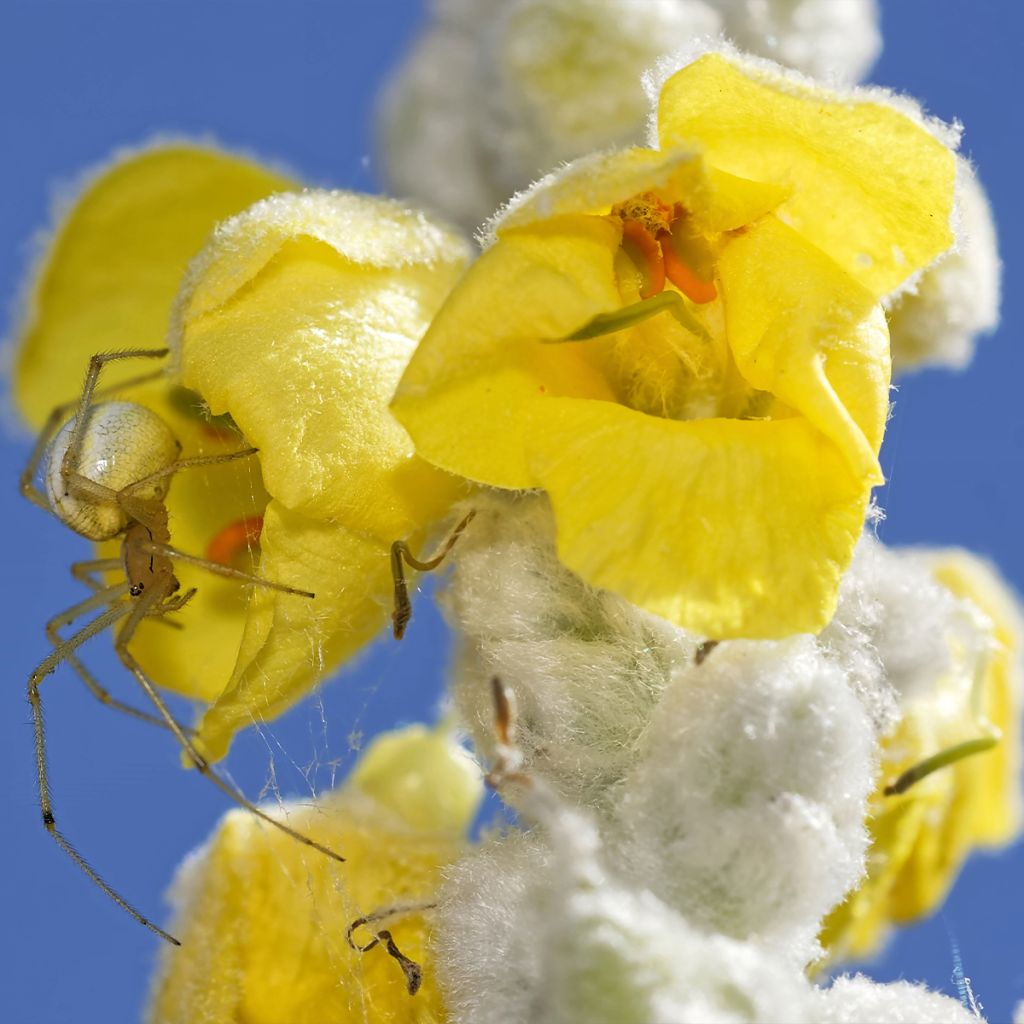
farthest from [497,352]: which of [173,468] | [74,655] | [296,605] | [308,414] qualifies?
[74,655]

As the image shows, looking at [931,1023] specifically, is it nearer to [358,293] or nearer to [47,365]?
[358,293]

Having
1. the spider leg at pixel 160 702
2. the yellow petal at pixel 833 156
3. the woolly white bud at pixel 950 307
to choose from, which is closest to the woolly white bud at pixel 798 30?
the woolly white bud at pixel 950 307

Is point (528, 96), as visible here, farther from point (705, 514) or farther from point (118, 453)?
point (705, 514)

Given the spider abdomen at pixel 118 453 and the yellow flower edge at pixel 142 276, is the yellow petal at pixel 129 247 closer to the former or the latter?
the yellow flower edge at pixel 142 276

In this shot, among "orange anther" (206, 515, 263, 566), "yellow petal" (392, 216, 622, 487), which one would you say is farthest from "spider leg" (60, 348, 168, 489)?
"yellow petal" (392, 216, 622, 487)

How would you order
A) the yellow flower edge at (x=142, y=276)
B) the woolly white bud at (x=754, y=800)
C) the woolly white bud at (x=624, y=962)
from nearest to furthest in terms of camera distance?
1. the woolly white bud at (x=624, y=962)
2. the woolly white bud at (x=754, y=800)
3. the yellow flower edge at (x=142, y=276)

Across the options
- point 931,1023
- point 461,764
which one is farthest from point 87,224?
point 931,1023

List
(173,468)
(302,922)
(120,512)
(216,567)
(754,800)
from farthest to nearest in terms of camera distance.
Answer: (120,512) → (173,468) → (216,567) → (302,922) → (754,800)
